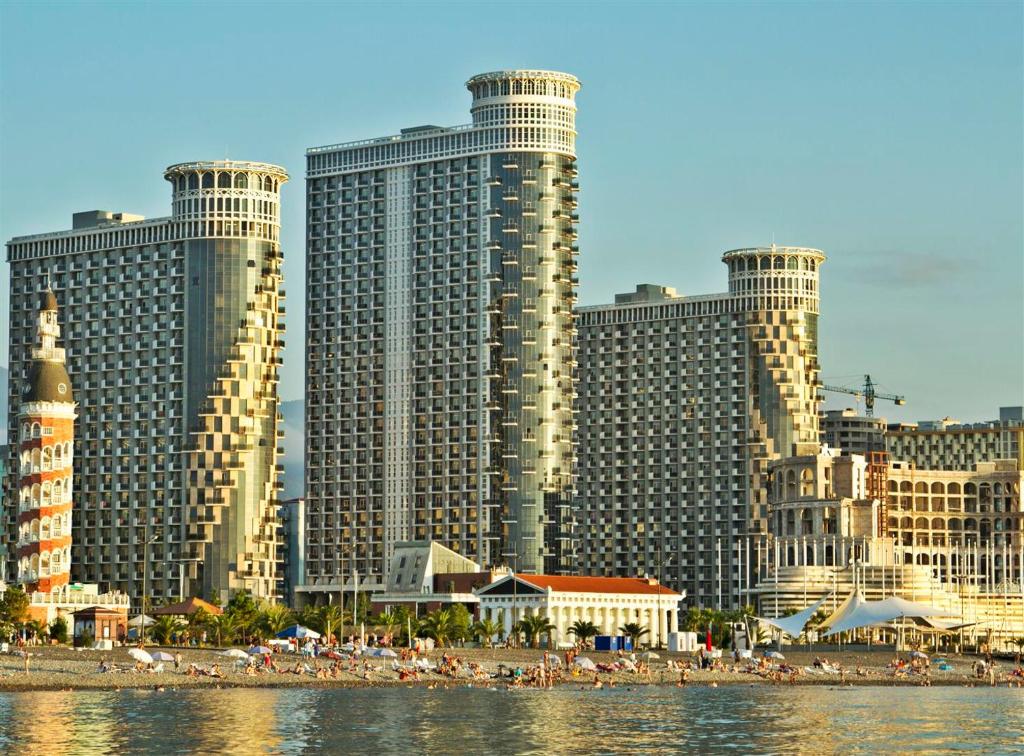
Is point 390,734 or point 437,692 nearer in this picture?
point 390,734

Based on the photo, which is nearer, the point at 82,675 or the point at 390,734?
the point at 390,734

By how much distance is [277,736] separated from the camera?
145 meters

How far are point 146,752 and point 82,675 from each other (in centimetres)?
6626

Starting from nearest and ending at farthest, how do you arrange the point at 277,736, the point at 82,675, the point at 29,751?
the point at 29,751 → the point at 277,736 → the point at 82,675

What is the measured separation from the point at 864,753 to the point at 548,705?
45.8 meters

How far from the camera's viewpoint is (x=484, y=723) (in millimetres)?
158625

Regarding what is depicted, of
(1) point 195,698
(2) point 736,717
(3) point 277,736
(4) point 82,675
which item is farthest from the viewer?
(4) point 82,675

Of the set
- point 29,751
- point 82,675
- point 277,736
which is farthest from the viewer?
point 82,675

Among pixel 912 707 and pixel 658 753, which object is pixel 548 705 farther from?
pixel 658 753

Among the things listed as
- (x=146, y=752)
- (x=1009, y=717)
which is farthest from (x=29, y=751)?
(x=1009, y=717)

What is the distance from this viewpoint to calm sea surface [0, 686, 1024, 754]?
140 metres

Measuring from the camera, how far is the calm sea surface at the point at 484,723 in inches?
5527

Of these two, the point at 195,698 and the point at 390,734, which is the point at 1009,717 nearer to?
the point at 390,734

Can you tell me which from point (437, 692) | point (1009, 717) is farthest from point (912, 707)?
point (437, 692)
